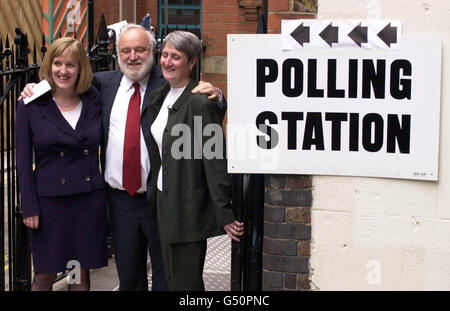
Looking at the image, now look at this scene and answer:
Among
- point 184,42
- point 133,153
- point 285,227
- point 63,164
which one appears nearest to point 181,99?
point 184,42

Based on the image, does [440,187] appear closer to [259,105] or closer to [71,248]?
[259,105]

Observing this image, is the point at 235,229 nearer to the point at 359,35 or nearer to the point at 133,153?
the point at 133,153

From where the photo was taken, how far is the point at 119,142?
14.3 ft

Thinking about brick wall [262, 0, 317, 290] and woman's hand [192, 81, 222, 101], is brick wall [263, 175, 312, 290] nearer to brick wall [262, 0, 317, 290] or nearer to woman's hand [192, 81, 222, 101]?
brick wall [262, 0, 317, 290]

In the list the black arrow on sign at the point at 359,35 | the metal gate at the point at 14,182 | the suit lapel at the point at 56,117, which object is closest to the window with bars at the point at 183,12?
the metal gate at the point at 14,182

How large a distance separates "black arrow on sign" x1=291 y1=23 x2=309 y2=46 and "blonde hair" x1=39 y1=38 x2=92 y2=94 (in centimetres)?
120

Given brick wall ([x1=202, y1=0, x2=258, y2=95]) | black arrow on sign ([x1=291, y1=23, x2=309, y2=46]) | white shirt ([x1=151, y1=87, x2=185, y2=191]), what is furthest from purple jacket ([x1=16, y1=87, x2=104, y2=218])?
brick wall ([x1=202, y1=0, x2=258, y2=95])

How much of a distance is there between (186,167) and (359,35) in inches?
45.5
